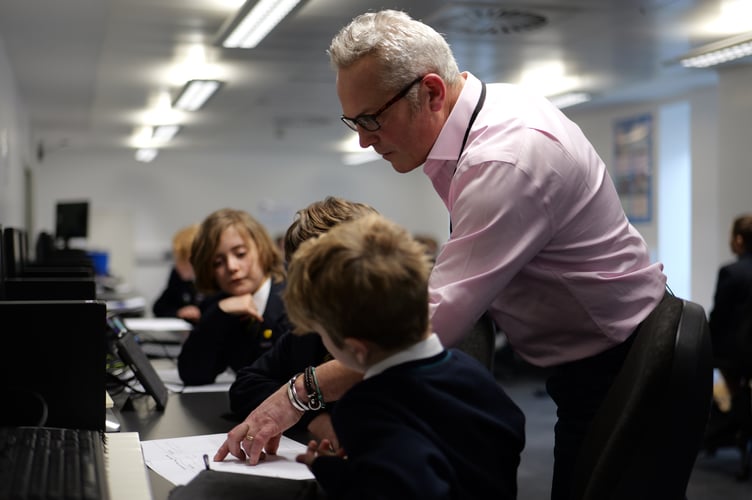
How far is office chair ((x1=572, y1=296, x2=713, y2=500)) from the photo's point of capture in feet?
3.42

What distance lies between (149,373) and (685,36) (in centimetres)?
488

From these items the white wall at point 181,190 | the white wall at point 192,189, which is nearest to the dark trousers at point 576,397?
the white wall at point 192,189

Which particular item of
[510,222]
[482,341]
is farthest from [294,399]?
[482,341]

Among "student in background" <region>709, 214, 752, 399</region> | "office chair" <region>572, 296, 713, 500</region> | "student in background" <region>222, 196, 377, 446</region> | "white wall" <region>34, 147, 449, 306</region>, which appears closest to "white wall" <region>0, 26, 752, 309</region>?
"white wall" <region>34, 147, 449, 306</region>

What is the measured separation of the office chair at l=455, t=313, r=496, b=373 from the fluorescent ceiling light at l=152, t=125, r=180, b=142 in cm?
823

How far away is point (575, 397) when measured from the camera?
138 centimetres

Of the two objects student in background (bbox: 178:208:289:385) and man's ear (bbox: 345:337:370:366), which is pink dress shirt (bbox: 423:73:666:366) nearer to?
man's ear (bbox: 345:337:370:366)

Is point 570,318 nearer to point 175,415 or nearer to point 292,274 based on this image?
point 292,274

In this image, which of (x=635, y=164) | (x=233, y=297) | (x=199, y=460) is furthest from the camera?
(x=635, y=164)

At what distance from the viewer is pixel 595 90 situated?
300 inches

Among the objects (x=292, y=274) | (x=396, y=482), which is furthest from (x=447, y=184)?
(x=396, y=482)

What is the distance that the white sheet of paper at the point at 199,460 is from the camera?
1.28 metres

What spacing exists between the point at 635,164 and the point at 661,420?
787cm

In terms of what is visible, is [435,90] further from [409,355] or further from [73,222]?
[73,222]
